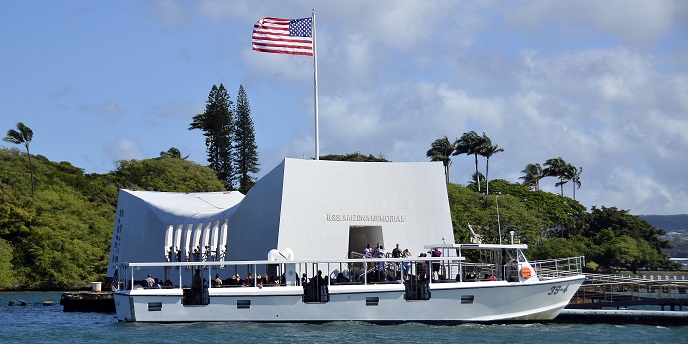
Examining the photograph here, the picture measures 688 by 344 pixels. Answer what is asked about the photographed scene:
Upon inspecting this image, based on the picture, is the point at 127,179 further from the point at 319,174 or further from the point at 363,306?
the point at 363,306

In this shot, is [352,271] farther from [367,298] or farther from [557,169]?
[557,169]

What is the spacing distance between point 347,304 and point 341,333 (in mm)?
2451

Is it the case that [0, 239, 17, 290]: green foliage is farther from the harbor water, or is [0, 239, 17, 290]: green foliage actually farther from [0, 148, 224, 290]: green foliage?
the harbor water

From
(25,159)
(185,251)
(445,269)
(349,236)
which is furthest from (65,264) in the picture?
(445,269)

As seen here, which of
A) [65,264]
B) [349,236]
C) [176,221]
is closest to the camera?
[349,236]

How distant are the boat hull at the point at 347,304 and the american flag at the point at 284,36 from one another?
9.49 m

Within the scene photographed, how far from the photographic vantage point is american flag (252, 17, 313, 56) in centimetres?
3594

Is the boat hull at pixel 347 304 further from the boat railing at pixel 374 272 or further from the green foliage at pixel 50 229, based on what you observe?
the green foliage at pixel 50 229

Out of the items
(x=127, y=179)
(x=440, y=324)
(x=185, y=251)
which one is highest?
(x=127, y=179)

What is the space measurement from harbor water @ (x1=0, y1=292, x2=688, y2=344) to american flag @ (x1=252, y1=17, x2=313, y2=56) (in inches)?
414

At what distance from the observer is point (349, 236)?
39.1 meters

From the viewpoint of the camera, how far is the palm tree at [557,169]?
354 ft

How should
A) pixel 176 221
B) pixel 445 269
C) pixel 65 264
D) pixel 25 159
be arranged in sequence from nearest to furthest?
pixel 445 269, pixel 176 221, pixel 65 264, pixel 25 159

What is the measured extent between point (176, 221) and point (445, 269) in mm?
16422
